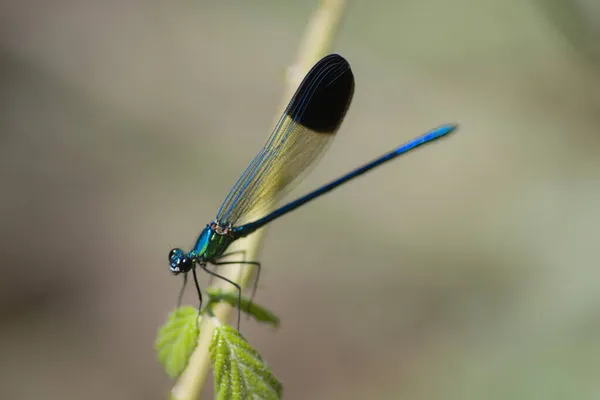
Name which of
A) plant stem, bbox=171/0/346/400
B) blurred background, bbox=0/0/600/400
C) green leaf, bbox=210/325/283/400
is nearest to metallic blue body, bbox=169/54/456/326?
plant stem, bbox=171/0/346/400

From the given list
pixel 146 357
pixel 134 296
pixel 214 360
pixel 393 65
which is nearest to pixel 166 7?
pixel 393 65

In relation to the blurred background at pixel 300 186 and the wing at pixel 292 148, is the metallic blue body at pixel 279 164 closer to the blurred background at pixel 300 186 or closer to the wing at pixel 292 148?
the wing at pixel 292 148

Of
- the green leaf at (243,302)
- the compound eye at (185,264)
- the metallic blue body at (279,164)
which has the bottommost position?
the compound eye at (185,264)

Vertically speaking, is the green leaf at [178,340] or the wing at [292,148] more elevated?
the wing at [292,148]

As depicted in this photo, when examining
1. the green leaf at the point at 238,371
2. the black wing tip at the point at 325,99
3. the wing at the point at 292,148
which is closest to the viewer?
the green leaf at the point at 238,371

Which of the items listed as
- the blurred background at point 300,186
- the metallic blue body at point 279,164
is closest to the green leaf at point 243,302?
the metallic blue body at point 279,164

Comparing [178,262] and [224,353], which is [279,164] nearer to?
[178,262]

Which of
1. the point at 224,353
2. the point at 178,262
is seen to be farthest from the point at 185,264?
the point at 224,353

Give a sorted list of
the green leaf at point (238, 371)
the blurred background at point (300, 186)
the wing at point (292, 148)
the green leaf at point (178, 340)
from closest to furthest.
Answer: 1. the green leaf at point (238, 371)
2. the green leaf at point (178, 340)
3. the wing at point (292, 148)
4. the blurred background at point (300, 186)
